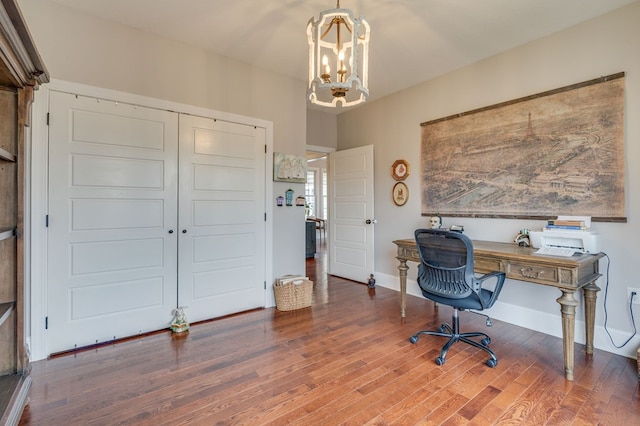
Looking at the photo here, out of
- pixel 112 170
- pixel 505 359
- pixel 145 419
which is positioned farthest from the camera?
pixel 112 170

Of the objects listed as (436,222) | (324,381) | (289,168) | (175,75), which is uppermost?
(175,75)

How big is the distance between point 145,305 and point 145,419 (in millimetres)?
1300

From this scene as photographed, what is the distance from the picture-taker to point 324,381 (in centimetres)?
203

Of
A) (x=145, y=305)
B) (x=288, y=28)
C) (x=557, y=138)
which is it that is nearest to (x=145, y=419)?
(x=145, y=305)

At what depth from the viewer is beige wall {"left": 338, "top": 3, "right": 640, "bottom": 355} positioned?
2.37 metres

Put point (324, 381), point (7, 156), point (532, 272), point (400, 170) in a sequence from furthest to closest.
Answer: point (400, 170) < point (532, 272) < point (324, 381) < point (7, 156)

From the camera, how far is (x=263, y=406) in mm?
1786

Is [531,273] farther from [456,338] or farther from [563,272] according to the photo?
[456,338]

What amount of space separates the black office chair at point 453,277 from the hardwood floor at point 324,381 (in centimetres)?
12

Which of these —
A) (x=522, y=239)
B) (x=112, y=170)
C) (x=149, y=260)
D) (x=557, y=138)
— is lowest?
(x=149, y=260)

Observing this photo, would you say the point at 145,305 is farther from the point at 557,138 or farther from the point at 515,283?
the point at 557,138

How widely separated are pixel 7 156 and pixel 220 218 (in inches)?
73.3

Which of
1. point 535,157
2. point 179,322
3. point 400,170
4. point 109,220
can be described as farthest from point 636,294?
point 109,220

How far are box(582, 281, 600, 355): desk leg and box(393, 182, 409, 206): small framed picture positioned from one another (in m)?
2.03
